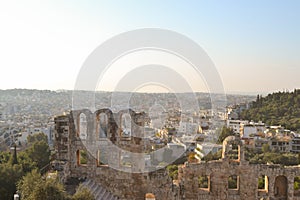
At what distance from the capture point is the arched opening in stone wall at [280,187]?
12.2 m

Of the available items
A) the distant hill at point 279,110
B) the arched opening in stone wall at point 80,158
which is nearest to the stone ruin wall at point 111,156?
the arched opening in stone wall at point 80,158

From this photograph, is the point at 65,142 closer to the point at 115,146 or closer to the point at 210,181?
the point at 115,146

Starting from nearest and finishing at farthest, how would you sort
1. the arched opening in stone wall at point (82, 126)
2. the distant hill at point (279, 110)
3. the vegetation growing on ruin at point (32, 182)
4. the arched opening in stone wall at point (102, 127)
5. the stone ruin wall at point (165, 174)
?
1. the vegetation growing on ruin at point (32, 182)
2. the stone ruin wall at point (165, 174)
3. the arched opening in stone wall at point (82, 126)
4. the arched opening in stone wall at point (102, 127)
5. the distant hill at point (279, 110)

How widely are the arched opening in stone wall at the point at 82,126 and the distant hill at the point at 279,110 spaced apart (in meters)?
44.5

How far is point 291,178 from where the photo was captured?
38.8ft

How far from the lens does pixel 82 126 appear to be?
1364 cm

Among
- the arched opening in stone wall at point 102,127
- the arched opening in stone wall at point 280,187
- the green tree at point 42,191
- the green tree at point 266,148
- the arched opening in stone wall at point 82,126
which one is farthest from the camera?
the green tree at point 266,148

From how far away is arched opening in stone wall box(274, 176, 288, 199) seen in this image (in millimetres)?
12220

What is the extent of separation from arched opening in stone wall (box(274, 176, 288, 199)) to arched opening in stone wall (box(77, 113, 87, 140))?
7873 millimetres

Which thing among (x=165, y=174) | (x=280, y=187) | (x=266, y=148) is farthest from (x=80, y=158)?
(x=266, y=148)

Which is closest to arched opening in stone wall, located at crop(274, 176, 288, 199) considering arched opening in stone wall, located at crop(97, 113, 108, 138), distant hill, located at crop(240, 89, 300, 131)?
arched opening in stone wall, located at crop(97, 113, 108, 138)

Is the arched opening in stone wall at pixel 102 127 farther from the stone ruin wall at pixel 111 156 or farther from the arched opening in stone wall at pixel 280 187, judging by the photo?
the arched opening in stone wall at pixel 280 187

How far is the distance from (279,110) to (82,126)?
158ft

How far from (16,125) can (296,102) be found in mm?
46229
